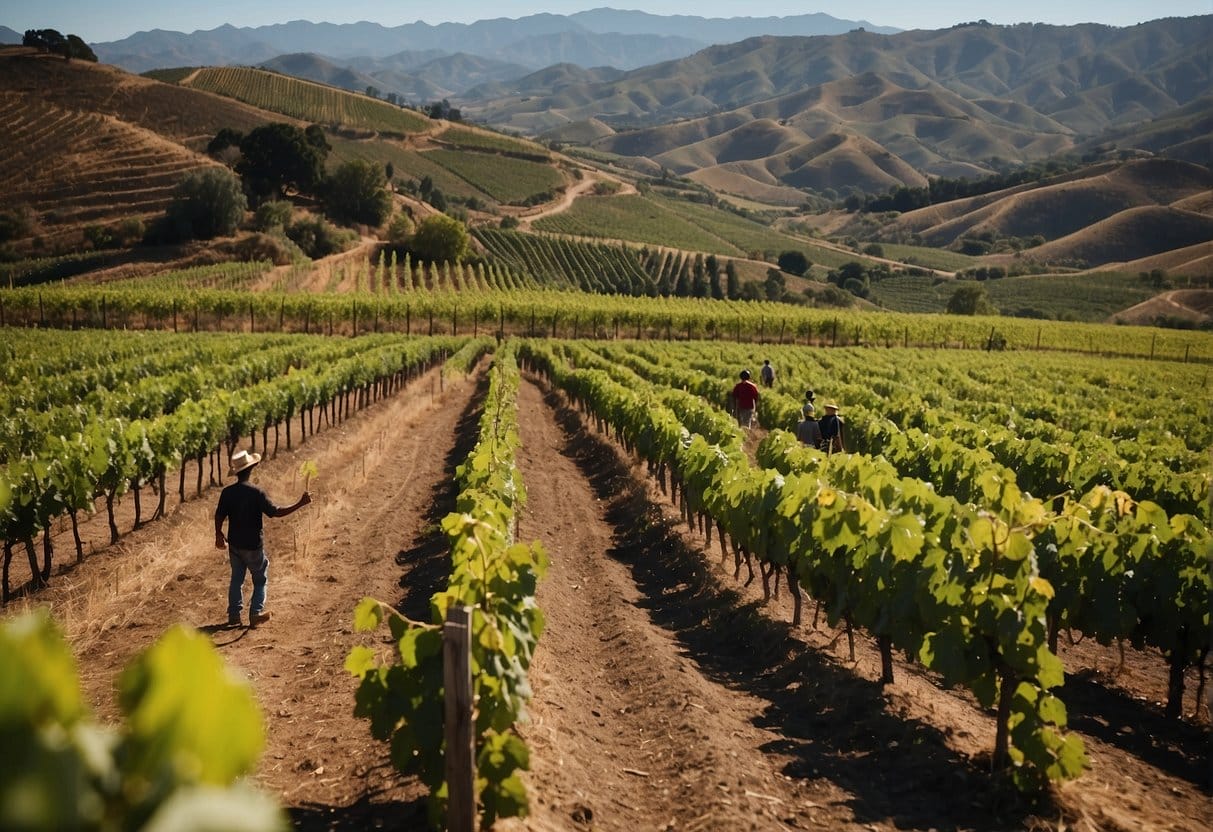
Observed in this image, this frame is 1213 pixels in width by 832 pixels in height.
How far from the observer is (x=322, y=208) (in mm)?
82688

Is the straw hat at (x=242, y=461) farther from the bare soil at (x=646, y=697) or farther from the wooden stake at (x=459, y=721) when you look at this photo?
the wooden stake at (x=459, y=721)

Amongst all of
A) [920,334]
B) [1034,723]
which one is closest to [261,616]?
[1034,723]

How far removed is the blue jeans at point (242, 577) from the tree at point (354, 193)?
78.7 meters

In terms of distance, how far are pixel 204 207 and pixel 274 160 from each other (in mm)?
18306

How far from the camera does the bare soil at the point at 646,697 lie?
5871 millimetres

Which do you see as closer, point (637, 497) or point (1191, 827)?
point (1191, 827)

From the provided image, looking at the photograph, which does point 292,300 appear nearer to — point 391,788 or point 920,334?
point 920,334

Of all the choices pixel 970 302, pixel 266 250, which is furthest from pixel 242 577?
pixel 970 302

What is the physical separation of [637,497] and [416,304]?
38145 mm

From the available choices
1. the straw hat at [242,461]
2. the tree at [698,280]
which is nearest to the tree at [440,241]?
the tree at [698,280]

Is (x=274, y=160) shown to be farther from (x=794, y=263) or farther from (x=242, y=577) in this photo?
(x=242, y=577)

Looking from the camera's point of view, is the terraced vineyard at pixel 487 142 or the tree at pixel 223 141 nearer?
the tree at pixel 223 141

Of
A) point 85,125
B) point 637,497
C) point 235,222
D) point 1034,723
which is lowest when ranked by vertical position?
point 637,497

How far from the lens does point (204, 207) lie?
64.8 meters
